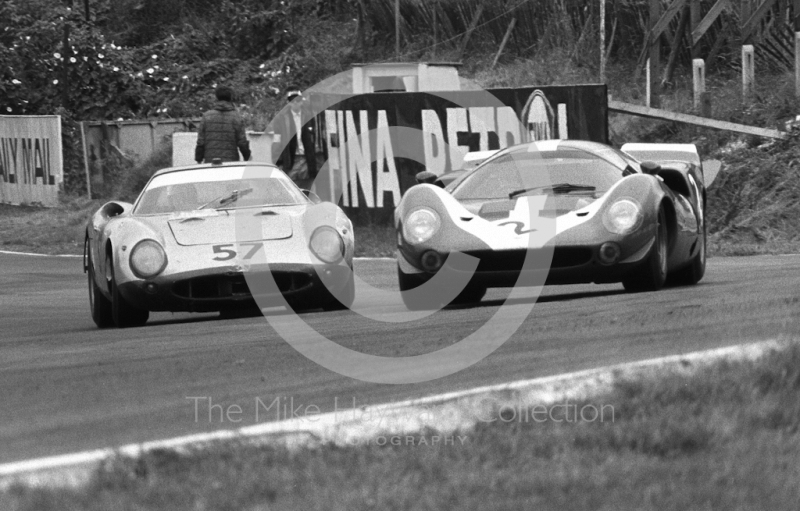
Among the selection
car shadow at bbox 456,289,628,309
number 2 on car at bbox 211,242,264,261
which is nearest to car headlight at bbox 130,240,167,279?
number 2 on car at bbox 211,242,264,261

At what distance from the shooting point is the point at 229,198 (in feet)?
Result: 29.6

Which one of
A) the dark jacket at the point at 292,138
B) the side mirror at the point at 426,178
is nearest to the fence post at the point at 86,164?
the dark jacket at the point at 292,138

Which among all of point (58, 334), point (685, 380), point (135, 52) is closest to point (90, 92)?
point (135, 52)

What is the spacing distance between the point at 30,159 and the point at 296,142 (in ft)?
22.1

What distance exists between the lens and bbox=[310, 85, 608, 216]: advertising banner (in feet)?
50.6

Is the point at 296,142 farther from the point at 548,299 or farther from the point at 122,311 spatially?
the point at 548,299

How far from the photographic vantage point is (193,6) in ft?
112

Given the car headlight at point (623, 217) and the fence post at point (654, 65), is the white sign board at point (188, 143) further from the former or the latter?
the car headlight at point (623, 217)

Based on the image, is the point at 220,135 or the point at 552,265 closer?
the point at 552,265

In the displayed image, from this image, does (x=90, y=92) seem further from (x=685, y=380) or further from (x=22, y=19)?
(x=685, y=380)

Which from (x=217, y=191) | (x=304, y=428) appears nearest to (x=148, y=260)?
(x=217, y=191)

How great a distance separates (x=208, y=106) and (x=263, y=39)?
321cm

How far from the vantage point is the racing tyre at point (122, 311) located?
26.9ft

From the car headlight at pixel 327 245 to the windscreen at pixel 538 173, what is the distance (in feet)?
2.77
